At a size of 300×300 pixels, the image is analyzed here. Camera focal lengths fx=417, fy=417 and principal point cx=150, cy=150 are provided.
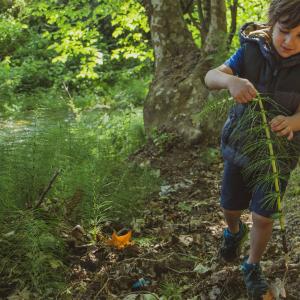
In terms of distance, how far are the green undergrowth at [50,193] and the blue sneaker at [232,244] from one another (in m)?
0.89

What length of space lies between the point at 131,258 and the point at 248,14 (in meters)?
7.87

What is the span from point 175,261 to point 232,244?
417 millimetres

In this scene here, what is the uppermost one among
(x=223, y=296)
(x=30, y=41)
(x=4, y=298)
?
(x=30, y=41)

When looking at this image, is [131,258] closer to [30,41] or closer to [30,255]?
[30,255]

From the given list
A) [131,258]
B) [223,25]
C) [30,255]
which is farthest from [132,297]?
[223,25]

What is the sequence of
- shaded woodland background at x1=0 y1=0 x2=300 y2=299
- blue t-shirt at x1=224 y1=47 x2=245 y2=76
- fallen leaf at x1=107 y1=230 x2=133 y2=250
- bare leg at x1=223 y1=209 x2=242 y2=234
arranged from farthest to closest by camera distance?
1. fallen leaf at x1=107 y1=230 x2=133 y2=250
2. bare leg at x1=223 y1=209 x2=242 y2=234
3. shaded woodland background at x1=0 y1=0 x2=300 y2=299
4. blue t-shirt at x1=224 y1=47 x2=245 y2=76

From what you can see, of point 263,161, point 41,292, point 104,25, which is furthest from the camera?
point 104,25

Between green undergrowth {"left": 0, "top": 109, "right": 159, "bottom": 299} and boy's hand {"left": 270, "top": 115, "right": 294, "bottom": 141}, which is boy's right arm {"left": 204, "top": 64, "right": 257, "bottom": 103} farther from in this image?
green undergrowth {"left": 0, "top": 109, "right": 159, "bottom": 299}

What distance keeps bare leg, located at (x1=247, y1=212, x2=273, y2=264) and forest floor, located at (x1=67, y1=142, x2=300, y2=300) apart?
0.22 meters

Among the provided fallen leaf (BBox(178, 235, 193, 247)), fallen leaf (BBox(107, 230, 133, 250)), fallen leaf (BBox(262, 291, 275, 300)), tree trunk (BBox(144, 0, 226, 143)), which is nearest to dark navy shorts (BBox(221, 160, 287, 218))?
fallen leaf (BBox(262, 291, 275, 300))

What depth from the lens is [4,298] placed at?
2.44 m

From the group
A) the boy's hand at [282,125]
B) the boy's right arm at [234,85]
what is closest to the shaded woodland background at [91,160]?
the boy's right arm at [234,85]

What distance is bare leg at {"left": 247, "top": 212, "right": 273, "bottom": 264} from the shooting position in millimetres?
2334

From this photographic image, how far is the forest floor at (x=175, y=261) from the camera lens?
8.35 ft
